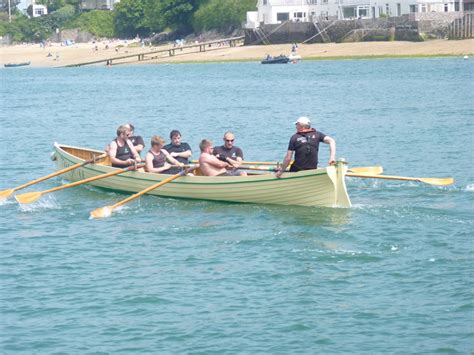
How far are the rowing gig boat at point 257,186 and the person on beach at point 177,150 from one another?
2.21 ft

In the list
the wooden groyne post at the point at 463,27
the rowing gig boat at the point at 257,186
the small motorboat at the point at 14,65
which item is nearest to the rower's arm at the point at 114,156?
the rowing gig boat at the point at 257,186

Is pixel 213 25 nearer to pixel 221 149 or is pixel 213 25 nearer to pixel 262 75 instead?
pixel 262 75

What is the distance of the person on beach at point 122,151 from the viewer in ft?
77.0

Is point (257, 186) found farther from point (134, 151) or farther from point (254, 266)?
point (254, 266)

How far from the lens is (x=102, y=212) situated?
21.3 metres

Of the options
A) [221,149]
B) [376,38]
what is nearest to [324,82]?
[376,38]

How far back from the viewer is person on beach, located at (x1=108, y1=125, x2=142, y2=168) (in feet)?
77.0

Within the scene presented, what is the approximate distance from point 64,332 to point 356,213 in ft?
26.0

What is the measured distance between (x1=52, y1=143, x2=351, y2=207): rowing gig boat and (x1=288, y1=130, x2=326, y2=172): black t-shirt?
32 cm

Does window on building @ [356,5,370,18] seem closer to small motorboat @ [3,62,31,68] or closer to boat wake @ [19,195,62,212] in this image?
small motorboat @ [3,62,31,68]

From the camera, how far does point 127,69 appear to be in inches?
3438

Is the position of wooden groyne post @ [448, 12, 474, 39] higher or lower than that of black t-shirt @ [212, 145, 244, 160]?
higher

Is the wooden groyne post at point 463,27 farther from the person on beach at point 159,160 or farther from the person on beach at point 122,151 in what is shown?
the person on beach at point 159,160

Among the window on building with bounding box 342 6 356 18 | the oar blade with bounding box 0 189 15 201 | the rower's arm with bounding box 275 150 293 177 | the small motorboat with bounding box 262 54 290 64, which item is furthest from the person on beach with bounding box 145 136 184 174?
the window on building with bounding box 342 6 356 18
